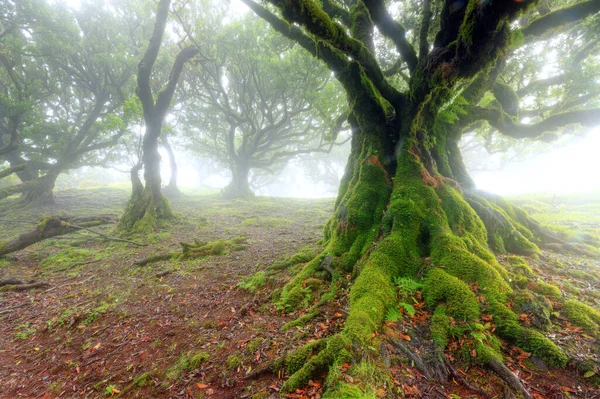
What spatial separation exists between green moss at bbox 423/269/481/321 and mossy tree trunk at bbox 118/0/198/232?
13.0 metres

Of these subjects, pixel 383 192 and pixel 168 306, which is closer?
pixel 168 306

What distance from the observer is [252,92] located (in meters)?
21.1

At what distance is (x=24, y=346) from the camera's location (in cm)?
477

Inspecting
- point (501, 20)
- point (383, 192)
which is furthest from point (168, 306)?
point (501, 20)

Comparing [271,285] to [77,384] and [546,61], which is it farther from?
[546,61]

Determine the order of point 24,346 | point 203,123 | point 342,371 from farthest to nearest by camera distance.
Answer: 1. point 203,123
2. point 24,346
3. point 342,371

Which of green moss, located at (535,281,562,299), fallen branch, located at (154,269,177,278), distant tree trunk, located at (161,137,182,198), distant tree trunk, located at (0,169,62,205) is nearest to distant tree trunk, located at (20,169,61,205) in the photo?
distant tree trunk, located at (0,169,62,205)

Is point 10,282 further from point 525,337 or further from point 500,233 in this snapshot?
point 500,233

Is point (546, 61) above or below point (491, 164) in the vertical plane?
above

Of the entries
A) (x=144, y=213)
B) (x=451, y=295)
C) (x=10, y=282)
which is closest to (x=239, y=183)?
(x=144, y=213)

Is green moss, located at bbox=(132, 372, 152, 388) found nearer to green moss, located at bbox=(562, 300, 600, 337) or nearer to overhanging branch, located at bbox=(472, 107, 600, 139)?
green moss, located at bbox=(562, 300, 600, 337)

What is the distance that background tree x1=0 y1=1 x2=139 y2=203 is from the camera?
14.5m

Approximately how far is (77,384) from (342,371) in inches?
159

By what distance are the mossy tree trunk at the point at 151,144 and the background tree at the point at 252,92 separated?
9.66 feet
